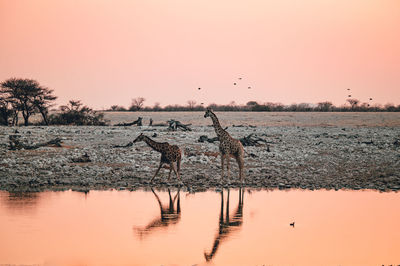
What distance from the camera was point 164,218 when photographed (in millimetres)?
13844

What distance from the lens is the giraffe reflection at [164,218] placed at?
12.5 meters

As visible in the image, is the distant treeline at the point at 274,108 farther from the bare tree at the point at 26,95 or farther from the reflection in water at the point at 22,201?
the reflection in water at the point at 22,201

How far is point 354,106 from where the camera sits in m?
88.8

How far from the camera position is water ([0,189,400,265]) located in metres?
10.5

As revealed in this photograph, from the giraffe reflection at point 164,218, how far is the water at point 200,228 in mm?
23

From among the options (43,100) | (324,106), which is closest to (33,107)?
(43,100)

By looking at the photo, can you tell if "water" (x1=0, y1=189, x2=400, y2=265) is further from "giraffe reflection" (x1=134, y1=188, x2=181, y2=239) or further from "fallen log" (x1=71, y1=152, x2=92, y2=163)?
"fallen log" (x1=71, y1=152, x2=92, y2=163)

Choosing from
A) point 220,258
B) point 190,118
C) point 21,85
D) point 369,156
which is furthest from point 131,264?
point 190,118

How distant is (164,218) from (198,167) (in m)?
8.08

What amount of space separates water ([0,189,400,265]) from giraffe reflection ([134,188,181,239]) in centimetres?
2

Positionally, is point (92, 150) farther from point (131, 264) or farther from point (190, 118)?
point (190, 118)

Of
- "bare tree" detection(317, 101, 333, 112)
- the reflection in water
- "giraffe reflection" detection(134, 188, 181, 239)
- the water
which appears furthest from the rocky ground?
"bare tree" detection(317, 101, 333, 112)

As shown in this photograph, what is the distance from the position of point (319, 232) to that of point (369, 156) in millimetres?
14321

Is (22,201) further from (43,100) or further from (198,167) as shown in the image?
(43,100)
